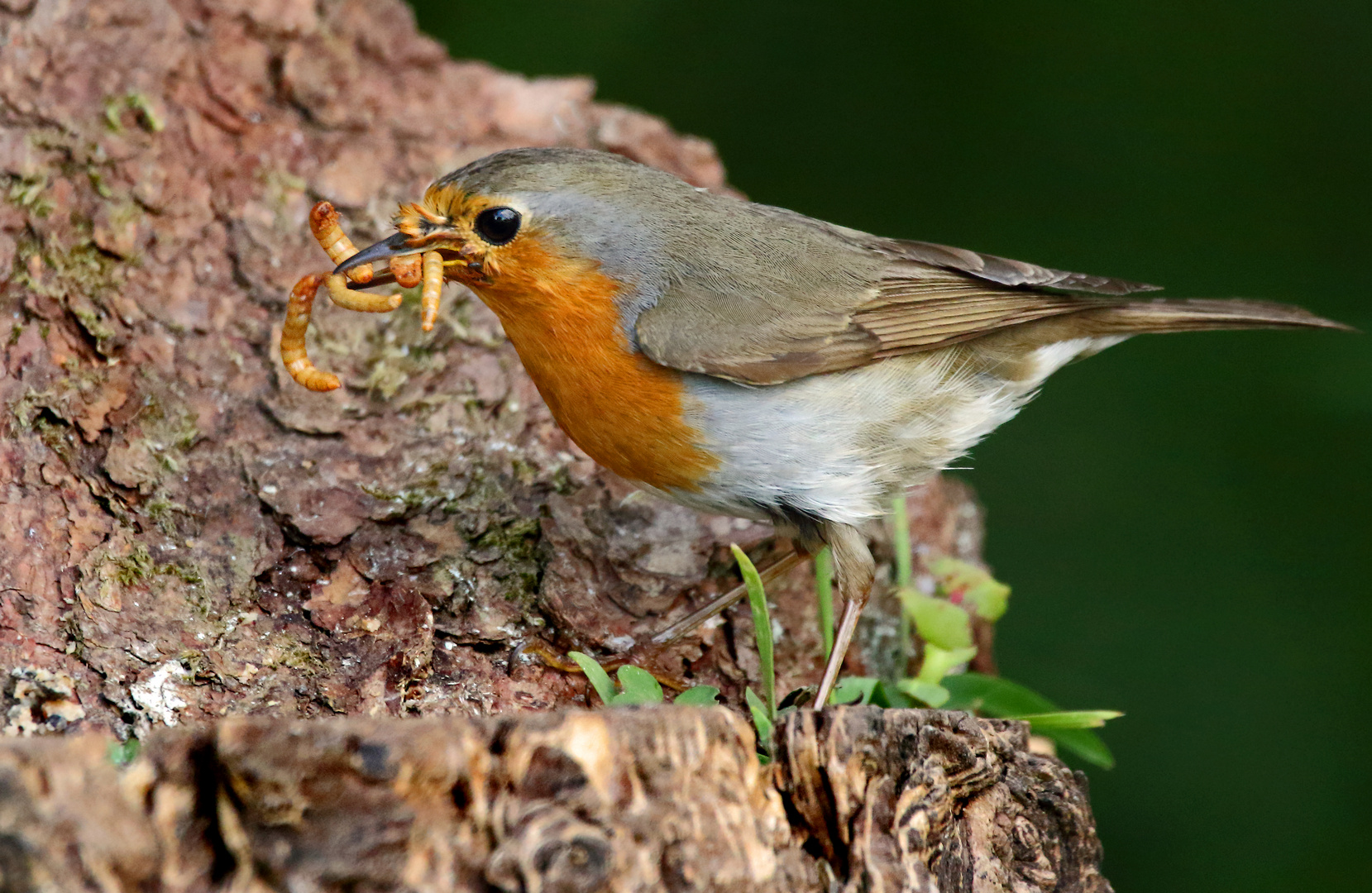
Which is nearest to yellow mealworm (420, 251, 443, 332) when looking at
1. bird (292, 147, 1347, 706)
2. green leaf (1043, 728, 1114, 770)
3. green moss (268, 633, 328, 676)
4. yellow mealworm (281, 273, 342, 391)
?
bird (292, 147, 1347, 706)

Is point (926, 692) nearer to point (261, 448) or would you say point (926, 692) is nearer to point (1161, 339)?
point (261, 448)

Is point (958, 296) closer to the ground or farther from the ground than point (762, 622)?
farther from the ground

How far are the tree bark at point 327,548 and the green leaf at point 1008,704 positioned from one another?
48 centimetres

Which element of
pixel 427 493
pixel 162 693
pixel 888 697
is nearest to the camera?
pixel 162 693

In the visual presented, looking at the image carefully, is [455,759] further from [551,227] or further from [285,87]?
[285,87]

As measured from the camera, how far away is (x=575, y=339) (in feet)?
11.8

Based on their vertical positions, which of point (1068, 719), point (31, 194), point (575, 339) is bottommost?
point (1068, 719)

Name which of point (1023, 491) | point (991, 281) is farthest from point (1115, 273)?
point (991, 281)

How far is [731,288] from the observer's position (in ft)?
12.2

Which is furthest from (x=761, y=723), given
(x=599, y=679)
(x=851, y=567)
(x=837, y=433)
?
(x=837, y=433)

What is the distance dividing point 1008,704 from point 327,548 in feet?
6.63

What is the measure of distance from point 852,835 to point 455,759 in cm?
78

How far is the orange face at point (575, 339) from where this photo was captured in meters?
3.50

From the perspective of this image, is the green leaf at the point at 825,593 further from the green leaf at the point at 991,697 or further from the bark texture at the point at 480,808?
the bark texture at the point at 480,808
